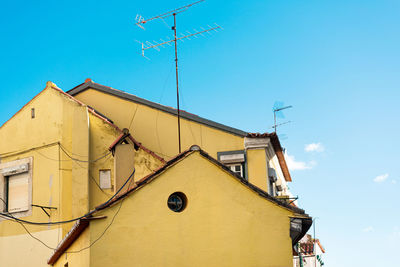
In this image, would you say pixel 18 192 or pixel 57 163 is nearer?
pixel 57 163

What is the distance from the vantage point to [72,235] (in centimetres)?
1609

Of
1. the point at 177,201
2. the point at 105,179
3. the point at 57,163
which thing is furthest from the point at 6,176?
the point at 177,201

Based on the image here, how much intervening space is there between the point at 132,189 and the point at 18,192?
1077cm

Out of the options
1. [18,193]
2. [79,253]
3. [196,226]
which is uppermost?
[18,193]

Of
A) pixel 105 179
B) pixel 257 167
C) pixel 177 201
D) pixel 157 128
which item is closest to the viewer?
pixel 177 201

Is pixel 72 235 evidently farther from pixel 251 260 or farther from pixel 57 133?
pixel 57 133

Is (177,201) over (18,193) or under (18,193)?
under

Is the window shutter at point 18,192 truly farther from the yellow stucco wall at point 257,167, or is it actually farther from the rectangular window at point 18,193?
the yellow stucco wall at point 257,167

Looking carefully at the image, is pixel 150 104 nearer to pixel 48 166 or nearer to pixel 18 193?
pixel 48 166

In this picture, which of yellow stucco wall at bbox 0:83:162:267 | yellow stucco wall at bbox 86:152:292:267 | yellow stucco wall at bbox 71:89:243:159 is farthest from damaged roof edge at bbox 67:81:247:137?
yellow stucco wall at bbox 86:152:292:267

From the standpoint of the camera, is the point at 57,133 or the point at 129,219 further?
the point at 57,133

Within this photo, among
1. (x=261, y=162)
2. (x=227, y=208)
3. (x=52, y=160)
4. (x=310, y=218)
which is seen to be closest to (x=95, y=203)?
(x=52, y=160)

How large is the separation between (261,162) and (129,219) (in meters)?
9.88

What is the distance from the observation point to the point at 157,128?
25953 mm
